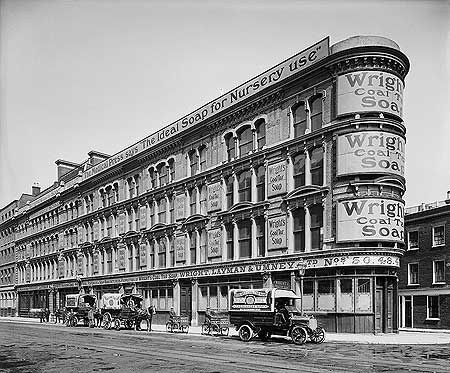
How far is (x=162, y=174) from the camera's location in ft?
150

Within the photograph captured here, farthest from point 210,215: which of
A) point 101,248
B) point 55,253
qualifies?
point 55,253

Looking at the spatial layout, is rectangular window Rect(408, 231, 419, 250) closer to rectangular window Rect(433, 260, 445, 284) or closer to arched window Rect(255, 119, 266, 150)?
rectangular window Rect(433, 260, 445, 284)

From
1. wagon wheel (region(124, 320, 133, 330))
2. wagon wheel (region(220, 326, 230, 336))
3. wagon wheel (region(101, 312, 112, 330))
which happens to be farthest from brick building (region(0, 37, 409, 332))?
wagon wheel (region(101, 312, 112, 330))

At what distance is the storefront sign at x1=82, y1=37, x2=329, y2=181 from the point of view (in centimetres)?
3214

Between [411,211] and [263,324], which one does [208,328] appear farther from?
[411,211]

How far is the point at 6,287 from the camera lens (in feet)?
257

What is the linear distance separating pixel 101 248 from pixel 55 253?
1304cm

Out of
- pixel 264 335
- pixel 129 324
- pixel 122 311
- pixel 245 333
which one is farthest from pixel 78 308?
pixel 264 335

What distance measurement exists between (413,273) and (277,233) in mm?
12784

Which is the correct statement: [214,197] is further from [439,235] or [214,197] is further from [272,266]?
[439,235]

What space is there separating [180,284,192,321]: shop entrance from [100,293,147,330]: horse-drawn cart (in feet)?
11.9

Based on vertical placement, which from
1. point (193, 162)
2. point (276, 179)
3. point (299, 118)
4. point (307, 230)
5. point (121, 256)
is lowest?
point (121, 256)

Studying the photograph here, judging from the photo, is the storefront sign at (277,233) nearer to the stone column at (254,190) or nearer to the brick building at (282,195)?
the brick building at (282,195)

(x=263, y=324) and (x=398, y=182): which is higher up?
(x=398, y=182)
